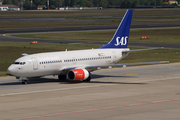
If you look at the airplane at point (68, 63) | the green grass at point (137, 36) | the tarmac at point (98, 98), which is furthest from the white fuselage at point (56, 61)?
the green grass at point (137, 36)

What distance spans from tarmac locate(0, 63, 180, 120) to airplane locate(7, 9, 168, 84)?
144 centimetres

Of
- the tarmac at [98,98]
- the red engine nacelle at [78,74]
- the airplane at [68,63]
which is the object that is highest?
the airplane at [68,63]

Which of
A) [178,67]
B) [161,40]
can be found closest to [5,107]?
[178,67]

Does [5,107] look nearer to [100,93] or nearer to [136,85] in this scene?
[100,93]

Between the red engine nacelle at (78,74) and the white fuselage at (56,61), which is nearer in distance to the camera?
the white fuselage at (56,61)

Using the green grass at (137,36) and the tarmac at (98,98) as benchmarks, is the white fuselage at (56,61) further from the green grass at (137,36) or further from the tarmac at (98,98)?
the green grass at (137,36)

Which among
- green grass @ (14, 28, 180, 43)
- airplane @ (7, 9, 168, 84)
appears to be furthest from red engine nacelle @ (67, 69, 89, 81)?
green grass @ (14, 28, 180, 43)

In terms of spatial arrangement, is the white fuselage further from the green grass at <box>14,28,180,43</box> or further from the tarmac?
the green grass at <box>14,28,180,43</box>

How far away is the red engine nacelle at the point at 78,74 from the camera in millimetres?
44375

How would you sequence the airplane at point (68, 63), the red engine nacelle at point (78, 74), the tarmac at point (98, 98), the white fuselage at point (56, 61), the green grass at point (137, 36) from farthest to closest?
the green grass at point (137, 36), the red engine nacelle at point (78, 74), the airplane at point (68, 63), the white fuselage at point (56, 61), the tarmac at point (98, 98)

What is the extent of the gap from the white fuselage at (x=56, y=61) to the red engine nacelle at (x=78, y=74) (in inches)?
66.0

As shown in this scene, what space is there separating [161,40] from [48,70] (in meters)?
64.6

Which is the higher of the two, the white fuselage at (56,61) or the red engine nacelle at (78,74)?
the white fuselage at (56,61)

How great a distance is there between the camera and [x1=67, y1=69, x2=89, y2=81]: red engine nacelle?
146 ft
